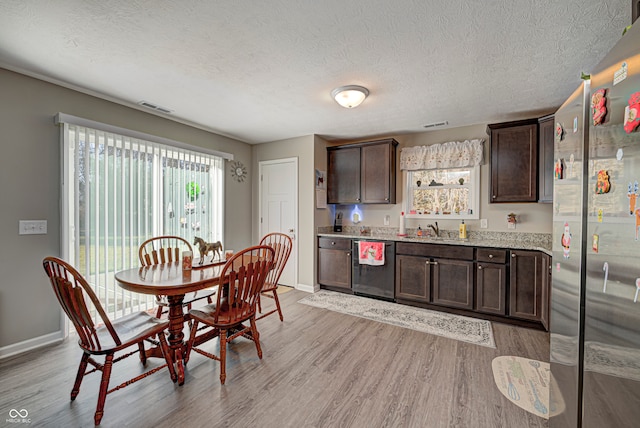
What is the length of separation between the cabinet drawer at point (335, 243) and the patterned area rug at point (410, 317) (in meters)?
0.73

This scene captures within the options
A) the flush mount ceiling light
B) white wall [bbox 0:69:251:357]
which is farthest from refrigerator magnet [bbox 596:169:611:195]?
white wall [bbox 0:69:251:357]

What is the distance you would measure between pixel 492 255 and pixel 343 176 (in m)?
2.38

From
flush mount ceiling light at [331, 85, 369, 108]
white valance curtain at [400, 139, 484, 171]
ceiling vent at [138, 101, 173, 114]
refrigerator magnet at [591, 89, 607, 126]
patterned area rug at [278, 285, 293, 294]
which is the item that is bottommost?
patterned area rug at [278, 285, 293, 294]

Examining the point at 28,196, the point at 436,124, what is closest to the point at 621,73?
the point at 436,124

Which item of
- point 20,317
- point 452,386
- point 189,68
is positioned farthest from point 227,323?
point 189,68

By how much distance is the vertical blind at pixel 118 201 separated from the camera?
2654 mm

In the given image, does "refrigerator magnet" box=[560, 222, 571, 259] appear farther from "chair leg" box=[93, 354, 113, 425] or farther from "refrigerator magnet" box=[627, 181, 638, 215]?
"chair leg" box=[93, 354, 113, 425]

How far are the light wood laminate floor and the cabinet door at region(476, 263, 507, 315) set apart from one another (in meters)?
0.43

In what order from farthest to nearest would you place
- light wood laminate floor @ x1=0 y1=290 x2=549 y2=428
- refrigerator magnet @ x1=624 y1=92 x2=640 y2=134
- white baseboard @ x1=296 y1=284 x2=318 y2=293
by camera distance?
white baseboard @ x1=296 y1=284 x2=318 y2=293 < light wood laminate floor @ x1=0 y1=290 x2=549 y2=428 < refrigerator magnet @ x1=624 y1=92 x2=640 y2=134

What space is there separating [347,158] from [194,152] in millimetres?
2326

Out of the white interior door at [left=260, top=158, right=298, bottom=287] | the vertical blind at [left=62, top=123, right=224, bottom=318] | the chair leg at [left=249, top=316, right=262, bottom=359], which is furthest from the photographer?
the white interior door at [left=260, top=158, right=298, bottom=287]

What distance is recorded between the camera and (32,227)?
2412 millimetres

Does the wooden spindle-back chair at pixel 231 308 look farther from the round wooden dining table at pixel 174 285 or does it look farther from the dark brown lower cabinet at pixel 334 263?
the dark brown lower cabinet at pixel 334 263

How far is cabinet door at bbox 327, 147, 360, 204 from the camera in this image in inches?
169
